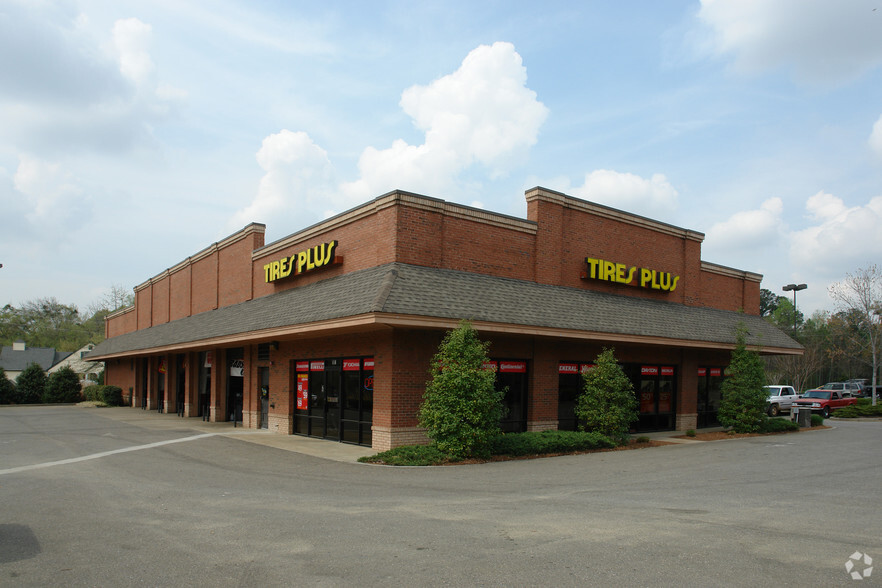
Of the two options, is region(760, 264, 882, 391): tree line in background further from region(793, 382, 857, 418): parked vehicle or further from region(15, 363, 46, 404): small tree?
region(15, 363, 46, 404): small tree

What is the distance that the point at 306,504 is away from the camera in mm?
9867

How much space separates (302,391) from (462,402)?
27.3 ft

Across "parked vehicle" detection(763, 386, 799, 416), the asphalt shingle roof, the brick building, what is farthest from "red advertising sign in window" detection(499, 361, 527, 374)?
"parked vehicle" detection(763, 386, 799, 416)

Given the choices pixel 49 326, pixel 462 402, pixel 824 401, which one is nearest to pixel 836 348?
pixel 824 401

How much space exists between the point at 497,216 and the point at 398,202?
11.9ft

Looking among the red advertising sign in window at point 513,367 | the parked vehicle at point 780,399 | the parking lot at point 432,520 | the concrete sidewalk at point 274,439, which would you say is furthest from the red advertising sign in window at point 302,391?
the parked vehicle at point 780,399

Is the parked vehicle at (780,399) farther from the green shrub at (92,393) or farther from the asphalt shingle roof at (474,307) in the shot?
the green shrub at (92,393)

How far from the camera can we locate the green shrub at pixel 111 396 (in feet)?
136

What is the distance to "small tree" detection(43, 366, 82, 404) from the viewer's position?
4547 centimetres

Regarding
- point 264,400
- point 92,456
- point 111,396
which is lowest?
point 111,396

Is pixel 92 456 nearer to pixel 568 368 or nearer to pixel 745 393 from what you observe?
pixel 568 368

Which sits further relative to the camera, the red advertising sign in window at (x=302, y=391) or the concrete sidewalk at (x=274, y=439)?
the red advertising sign in window at (x=302, y=391)

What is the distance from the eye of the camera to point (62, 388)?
45812 mm

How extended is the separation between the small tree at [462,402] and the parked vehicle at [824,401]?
26158 millimetres
